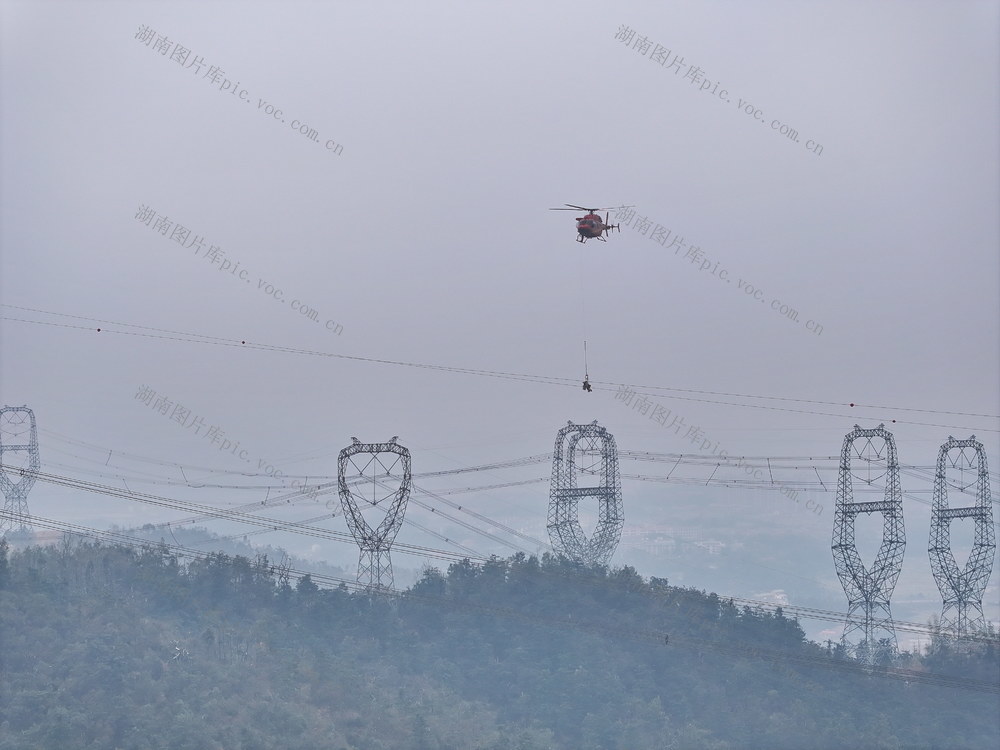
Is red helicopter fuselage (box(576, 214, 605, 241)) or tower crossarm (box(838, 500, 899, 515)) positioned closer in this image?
red helicopter fuselage (box(576, 214, 605, 241))

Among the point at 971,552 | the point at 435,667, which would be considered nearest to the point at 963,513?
the point at 971,552

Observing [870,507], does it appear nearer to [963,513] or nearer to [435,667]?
[963,513]

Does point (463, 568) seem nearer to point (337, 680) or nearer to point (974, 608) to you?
point (337, 680)

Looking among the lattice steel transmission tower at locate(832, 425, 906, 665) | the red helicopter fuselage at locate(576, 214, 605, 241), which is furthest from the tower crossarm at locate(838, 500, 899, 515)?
the red helicopter fuselage at locate(576, 214, 605, 241)

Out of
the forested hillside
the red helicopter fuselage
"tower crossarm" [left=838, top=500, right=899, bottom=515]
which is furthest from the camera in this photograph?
"tower crossarm" [left=838, top=500, right=899, bottom=515]

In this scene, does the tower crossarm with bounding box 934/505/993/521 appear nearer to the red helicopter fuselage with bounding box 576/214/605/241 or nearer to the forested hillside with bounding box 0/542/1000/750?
the forested hillside with bounding box 0/542/1000/750

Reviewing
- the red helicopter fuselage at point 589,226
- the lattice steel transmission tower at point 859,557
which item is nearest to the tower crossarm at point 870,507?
the lattice steel transmission tower at point 859,557

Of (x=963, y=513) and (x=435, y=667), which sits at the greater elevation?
(x=963, y=513)

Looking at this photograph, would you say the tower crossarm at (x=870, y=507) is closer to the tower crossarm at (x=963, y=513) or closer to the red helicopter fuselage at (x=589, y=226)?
the tower crossarm at (x=963, y=513)
